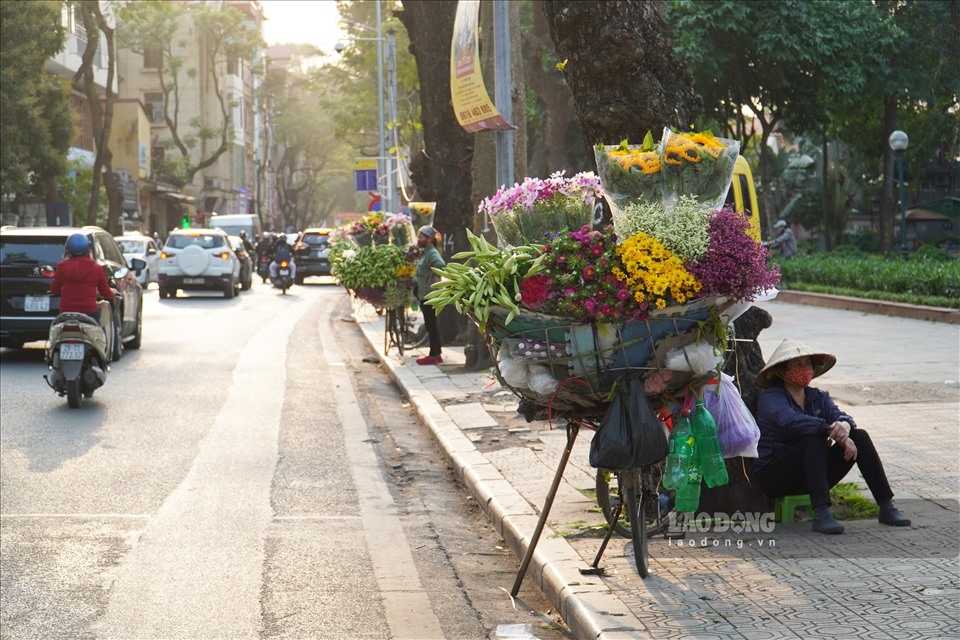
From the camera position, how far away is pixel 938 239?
49.9 m

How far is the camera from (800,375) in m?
7.19

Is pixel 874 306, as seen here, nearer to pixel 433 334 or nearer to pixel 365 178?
pixel 433 334

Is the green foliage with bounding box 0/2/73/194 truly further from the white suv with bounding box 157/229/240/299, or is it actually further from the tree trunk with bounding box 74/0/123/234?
the white suv with bounding box 157/229/240/299

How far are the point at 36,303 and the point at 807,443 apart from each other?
12.9m

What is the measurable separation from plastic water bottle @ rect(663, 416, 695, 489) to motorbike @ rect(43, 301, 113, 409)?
8.38 meters

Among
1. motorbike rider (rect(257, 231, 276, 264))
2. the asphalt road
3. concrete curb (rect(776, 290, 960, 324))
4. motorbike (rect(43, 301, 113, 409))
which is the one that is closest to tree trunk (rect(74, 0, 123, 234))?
motorbike rider (rect(257, 231, 276, 264))

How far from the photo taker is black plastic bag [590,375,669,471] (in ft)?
19.0

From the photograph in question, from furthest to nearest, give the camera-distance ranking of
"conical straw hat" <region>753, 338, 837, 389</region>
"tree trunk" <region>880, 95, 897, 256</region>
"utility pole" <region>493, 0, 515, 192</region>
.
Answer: "tree trunk" <region>880, 95, 897, 256</region>
"utility pole" <region>493, 0, 515, 192</region>
"conical straw hat" <region>753, 338, 837, 389</region>

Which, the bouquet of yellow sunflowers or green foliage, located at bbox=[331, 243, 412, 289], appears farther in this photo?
green foliage, located at bbox=[331, 243, 412, 289]

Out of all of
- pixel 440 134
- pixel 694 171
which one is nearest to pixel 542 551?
pixel 694 171

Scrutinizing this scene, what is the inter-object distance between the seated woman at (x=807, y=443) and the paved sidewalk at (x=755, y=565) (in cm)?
19

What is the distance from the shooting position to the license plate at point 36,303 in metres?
17.5

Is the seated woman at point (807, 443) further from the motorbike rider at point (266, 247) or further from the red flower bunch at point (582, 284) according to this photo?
the motorbike rider at point (266, 247)

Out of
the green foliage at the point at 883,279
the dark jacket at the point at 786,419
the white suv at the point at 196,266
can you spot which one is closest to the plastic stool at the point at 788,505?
the dark jacket at the point at 786,419
